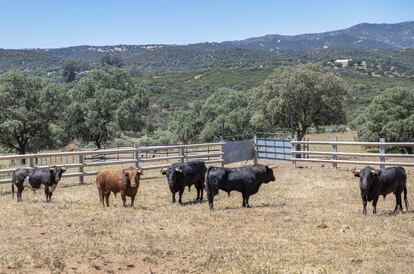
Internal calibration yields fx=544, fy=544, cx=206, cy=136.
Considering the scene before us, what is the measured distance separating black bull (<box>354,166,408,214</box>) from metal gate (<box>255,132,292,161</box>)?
456 inches

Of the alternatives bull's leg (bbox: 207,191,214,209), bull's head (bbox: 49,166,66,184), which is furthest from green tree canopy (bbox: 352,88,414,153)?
bull's head (bbox: 49,166,66,184)

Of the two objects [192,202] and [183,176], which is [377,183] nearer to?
[192,202]

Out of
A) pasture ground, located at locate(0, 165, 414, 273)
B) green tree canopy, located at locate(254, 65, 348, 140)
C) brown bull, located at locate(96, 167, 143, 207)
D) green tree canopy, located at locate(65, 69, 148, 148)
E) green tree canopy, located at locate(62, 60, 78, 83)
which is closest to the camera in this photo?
pasture ground, located at locate(0, 165, 414, 273)

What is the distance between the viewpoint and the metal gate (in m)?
26.0

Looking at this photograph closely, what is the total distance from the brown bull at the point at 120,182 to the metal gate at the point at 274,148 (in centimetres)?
1201

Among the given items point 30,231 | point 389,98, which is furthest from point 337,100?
point 30,231

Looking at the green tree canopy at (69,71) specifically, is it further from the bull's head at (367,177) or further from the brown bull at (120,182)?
the bull's head at (367,177)

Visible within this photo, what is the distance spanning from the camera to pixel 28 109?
148ft

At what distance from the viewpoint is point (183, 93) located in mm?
119312

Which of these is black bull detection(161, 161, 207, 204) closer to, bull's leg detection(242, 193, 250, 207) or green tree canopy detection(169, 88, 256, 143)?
bull's leg detection(242, 193, 250, 207)

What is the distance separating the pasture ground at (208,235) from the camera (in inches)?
350

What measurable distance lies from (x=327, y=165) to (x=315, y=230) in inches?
564

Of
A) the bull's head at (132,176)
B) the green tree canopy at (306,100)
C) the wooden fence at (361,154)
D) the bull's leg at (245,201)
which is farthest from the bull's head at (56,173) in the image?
the green tree canopy at (306,100)

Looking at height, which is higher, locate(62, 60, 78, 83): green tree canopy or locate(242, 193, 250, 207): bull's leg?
locate(62, 60, 78, 83): green tree canopy
